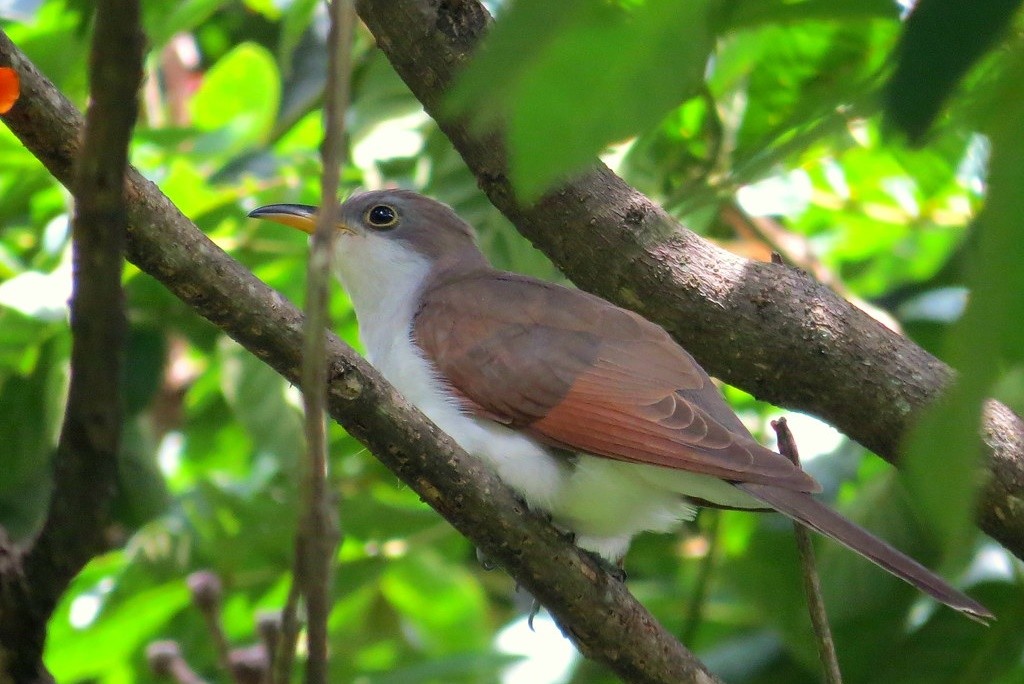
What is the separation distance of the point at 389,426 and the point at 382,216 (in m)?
2.71

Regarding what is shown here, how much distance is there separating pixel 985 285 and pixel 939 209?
5.09 meters

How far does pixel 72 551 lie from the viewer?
1968 mm

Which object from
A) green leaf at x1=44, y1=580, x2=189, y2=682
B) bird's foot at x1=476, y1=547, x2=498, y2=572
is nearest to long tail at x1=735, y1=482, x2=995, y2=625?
bird's foot at x1=476, y1=547, x2=498, y2=572

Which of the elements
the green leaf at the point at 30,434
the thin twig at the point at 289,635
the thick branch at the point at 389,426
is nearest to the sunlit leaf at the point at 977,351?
the thin twig at the point at 289,635

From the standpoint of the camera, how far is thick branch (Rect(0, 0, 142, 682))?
4.33 feet

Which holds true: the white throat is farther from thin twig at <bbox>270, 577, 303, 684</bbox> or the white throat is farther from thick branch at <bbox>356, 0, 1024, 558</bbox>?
thin twig at <bbox>270, 577, 303, 684</bbox>

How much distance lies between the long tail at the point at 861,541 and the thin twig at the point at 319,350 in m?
1.51

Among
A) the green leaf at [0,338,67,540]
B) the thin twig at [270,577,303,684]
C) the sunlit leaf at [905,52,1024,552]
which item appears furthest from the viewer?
the green leaf at [0,338,67,540]

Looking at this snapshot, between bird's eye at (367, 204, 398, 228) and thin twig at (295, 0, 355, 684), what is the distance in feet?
11.9

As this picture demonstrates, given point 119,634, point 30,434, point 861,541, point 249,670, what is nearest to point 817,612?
point 861,541

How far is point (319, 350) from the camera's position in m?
1.33

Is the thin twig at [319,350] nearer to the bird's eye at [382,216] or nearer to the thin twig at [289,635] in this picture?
the thin twig at [289,635]

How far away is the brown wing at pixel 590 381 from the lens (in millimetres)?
3141

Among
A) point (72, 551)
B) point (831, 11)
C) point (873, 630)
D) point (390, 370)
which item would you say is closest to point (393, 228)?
point (390, 370)
